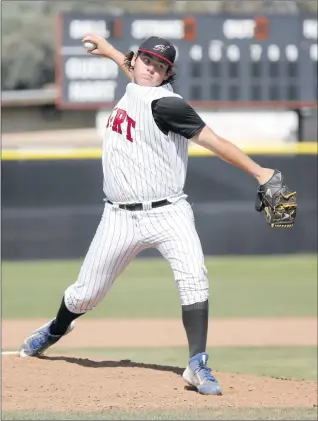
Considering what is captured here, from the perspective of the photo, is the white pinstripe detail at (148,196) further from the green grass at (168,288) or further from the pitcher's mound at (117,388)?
the green grass at (168,288)

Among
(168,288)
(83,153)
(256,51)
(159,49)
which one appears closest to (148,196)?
(159,49)

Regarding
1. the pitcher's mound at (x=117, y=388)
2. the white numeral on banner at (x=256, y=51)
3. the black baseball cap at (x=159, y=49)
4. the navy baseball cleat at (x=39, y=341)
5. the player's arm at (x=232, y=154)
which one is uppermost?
the white numeral on banner at (x=256, y=51)

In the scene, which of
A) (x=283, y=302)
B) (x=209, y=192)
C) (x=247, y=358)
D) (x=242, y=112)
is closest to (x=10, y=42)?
(x=242, y=112)

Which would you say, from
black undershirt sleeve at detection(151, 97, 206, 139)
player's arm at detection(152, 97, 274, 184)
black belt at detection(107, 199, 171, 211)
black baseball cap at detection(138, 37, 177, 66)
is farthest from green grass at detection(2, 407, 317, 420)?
black baseball cap at detection(138, 37, 177, 66)

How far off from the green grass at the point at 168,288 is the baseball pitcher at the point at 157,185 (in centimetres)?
398

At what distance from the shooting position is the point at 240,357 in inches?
279

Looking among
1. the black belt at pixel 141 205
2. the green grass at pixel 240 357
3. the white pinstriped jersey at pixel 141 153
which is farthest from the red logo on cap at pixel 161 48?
the green grass at pixel 240 357

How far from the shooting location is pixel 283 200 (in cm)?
470

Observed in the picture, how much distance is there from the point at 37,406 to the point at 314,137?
12.8 m

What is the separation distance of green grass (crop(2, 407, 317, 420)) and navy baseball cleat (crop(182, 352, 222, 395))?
0.27 meters

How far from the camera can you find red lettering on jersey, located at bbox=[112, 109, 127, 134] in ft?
16.3

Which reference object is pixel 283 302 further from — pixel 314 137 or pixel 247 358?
pixel 314 137

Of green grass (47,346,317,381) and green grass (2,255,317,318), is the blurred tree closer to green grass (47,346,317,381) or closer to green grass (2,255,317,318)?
green grass (2,255,317,318)

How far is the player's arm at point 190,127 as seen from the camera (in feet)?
15.6
